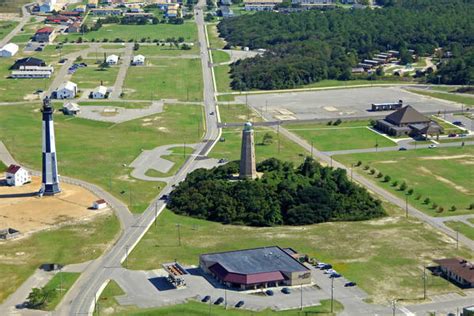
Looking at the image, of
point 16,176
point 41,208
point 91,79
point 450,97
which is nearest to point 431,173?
point 41,208

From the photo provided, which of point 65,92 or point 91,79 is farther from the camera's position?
point 91,79

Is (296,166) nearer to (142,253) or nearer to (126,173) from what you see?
(126,173)

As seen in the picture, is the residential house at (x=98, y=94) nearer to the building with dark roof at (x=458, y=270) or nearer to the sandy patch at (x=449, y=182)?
the sandy patch at (x=449, y=182)

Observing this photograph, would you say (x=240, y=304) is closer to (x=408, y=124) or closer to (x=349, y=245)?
(x=349, y=245)

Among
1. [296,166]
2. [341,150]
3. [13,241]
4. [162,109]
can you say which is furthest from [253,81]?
[13,241]

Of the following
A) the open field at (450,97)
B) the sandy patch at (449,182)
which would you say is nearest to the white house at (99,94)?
the open field at (450,97)

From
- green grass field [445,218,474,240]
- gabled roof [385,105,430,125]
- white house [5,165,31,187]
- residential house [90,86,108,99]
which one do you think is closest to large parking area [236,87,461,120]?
gabled roof [385,105,430,125]
